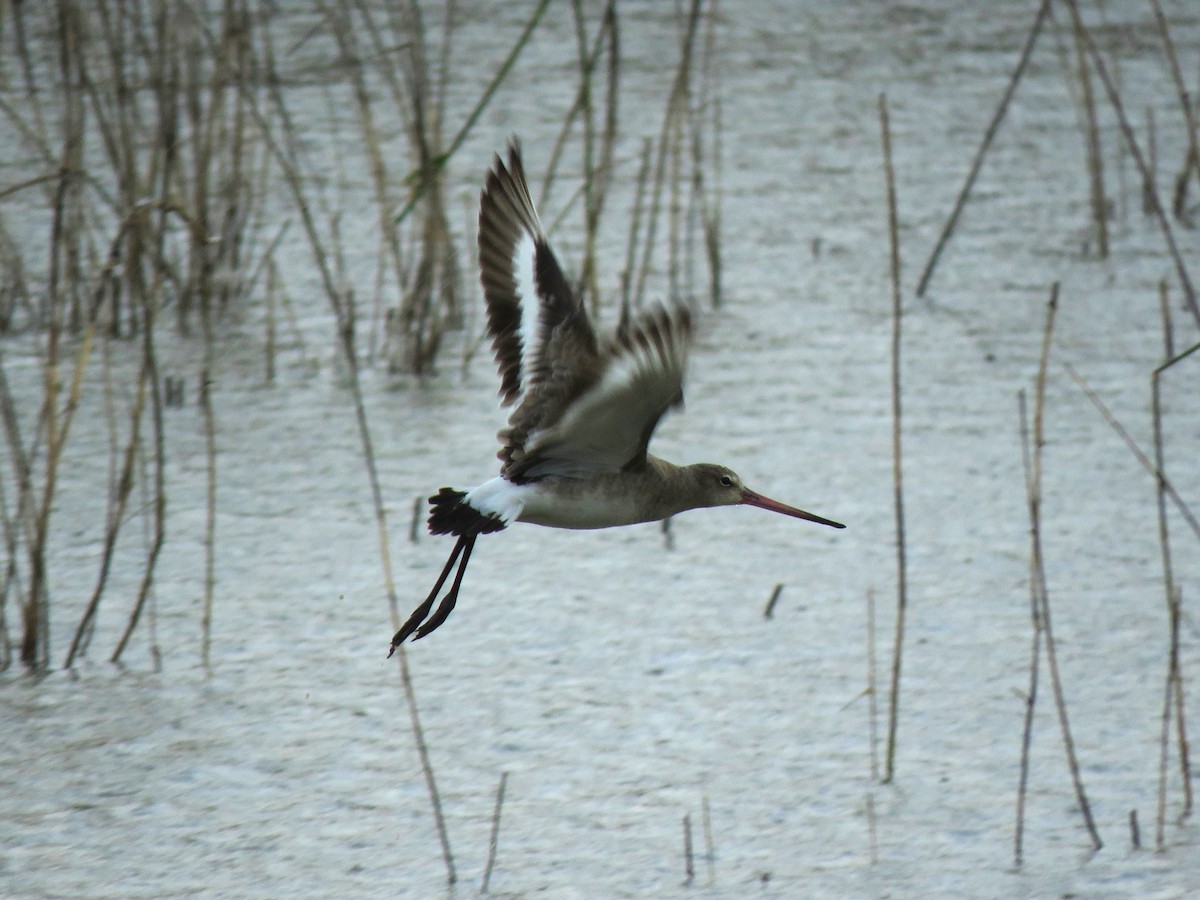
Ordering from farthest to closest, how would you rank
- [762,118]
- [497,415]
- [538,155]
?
1. [762,118]
2. [538,155]
3. [497,415]

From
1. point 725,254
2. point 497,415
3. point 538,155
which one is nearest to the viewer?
point 497,415

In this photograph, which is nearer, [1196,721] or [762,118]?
[1196,721]

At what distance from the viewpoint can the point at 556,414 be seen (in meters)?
2.11

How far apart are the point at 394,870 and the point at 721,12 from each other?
13.3 ft

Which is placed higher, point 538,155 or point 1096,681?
point 538,155

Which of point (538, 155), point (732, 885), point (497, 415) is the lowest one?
point (732, 885)

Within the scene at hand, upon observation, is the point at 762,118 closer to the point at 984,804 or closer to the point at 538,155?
the point at 538,155

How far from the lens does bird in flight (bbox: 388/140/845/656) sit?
198 centimetres

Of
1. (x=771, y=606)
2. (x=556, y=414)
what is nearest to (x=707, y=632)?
(x=771, y=606)

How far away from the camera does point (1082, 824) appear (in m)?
2.24

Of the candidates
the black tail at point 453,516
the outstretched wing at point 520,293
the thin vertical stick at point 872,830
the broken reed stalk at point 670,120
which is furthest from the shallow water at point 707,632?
the outstretched wing at point 520,293

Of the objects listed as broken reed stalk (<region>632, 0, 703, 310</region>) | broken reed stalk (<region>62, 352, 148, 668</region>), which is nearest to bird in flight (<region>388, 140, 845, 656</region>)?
broken reed stalk (<region>62, 352, 148, 668</region>)

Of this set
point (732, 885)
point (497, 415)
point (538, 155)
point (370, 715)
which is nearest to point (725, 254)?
point (538, 155)

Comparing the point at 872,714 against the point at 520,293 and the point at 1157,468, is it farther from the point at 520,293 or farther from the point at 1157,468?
the point at 520,293
